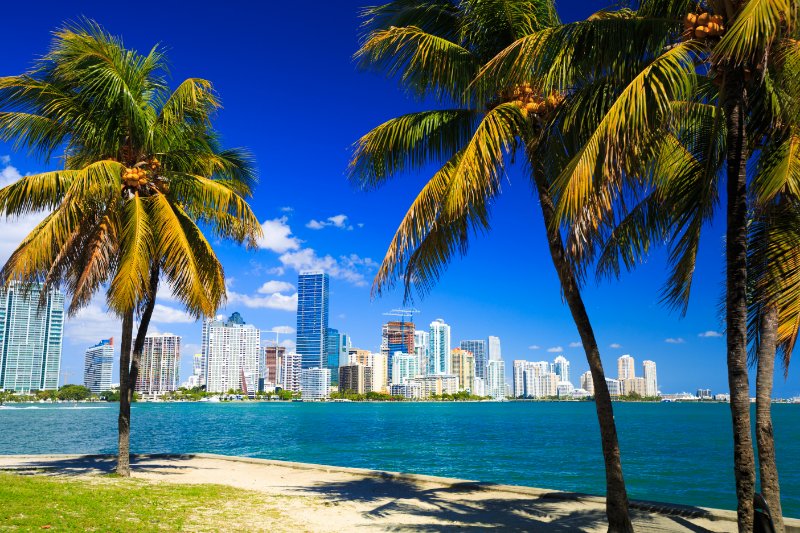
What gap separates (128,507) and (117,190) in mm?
5618

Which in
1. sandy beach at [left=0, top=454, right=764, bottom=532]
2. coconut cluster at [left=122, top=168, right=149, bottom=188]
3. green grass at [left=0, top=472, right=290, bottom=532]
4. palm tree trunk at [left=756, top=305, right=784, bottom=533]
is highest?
coconut cluster at [left=122, top=168, right=149, bottom=188]

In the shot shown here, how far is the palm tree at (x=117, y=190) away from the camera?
452 inches

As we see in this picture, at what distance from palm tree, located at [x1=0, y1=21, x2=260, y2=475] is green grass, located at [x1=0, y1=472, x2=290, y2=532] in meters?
2.52

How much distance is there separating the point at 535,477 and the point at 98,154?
21.6 metres

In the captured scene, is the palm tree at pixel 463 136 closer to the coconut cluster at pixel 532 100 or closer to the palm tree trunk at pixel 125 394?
the coconut cluster at pixel 532 100

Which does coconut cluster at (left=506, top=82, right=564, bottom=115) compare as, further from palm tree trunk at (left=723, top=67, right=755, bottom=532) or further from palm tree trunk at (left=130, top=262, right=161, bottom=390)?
palm tree trunk at (left=130, top=262, right=161, bottom=390)

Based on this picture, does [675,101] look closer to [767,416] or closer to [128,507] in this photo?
[767,416]

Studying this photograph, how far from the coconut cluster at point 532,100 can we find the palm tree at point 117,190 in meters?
6.76

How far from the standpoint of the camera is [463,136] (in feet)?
30.4

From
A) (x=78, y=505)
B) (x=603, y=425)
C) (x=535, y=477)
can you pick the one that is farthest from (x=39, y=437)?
(x=603, y=425)

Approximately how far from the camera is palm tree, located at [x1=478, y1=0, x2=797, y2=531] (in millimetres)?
5711

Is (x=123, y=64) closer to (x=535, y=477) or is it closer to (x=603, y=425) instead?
(x=603, y=425)

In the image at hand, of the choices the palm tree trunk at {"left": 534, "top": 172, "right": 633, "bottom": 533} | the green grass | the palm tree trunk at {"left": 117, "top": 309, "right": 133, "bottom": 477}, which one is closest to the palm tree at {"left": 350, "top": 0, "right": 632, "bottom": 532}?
the palm tree trunk at {"left": 534, "top": 172, "right": 633, "bottom": 533}

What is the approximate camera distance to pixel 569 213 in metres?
5.69
